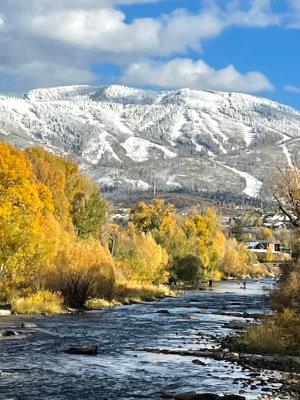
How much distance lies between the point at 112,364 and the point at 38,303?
24141 mm

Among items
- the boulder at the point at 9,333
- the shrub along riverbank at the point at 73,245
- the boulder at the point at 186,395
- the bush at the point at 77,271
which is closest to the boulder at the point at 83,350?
the boulder at the point at 9,333

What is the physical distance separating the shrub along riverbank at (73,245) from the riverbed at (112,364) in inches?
292

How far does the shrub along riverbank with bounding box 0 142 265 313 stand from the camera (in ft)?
176

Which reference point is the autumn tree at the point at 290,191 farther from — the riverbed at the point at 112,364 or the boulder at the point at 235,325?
the riverbed at the point at 112,364

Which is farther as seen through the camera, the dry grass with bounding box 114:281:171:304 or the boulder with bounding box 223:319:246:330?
the dry grass with bounding box 114:281:171:304

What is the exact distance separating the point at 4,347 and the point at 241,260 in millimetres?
144574

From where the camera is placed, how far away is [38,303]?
52.4 meters

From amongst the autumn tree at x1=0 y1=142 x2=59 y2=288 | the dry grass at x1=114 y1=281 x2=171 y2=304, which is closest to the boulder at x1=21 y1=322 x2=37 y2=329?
the autumn tree at x1=0 y1=142 x2=59 y2=288

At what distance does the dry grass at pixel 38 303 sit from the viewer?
168 ft

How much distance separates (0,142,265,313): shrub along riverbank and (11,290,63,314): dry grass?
0.09 metres

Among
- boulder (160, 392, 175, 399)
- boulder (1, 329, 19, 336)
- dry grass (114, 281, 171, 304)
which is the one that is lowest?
boulder (160, 392, 175, 399)

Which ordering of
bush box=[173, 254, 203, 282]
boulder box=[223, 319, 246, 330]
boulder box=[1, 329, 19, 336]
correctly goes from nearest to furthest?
1. boulder box=[1, 329, 19, 336]
2. boulder box=[223, 319, 246, 330]
3. bush box=[173, 254, 203, 282]

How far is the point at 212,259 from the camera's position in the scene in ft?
449

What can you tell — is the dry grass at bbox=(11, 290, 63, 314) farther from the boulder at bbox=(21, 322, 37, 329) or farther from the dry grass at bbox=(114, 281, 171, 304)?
the dry grass at bbox=(114, 281, 171, 304)
